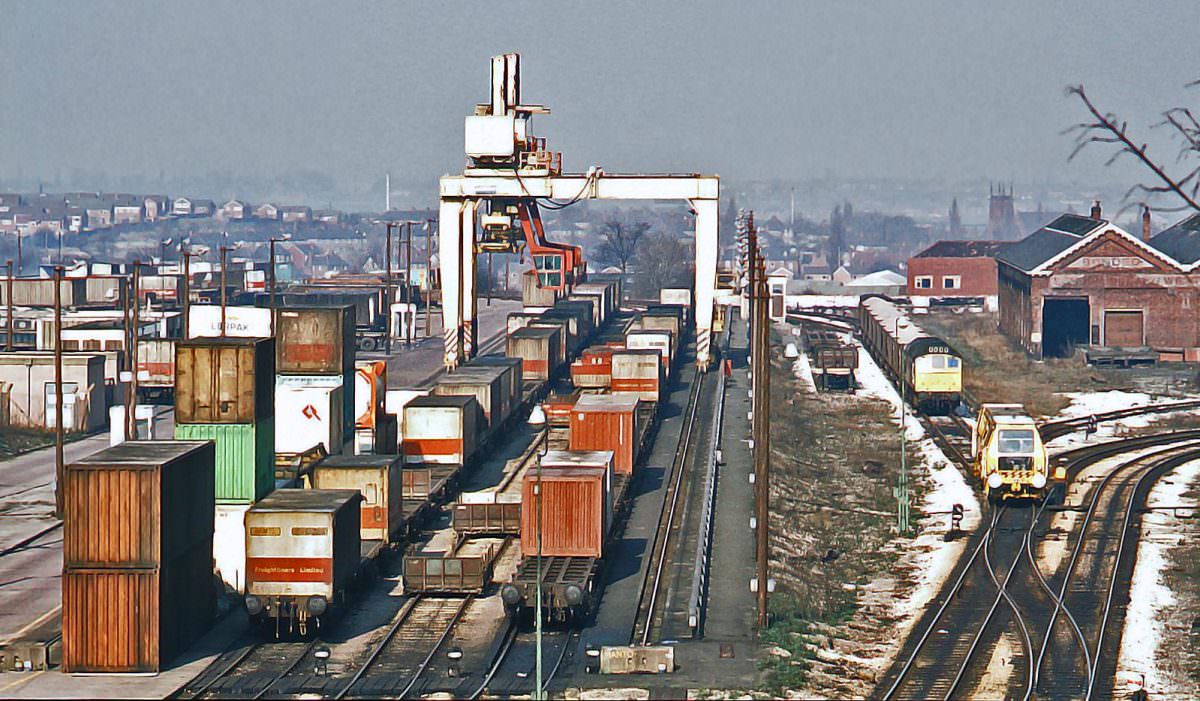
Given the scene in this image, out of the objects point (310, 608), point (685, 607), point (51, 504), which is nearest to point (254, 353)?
point (310, 608)

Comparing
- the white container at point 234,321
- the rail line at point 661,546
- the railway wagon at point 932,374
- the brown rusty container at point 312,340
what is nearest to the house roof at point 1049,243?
the railway wagon at point 932,374

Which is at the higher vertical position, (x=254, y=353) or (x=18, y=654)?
(x=254, y=353)

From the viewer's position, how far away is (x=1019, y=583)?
40.8 m

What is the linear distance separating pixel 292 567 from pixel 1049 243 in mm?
80910

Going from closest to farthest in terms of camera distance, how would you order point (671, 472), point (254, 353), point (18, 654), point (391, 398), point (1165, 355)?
point (18, 654) < point (254, 353) < point (671, 472) < point (391, 398) < point (1165, 355)

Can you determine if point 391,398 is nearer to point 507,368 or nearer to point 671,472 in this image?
point 507,368

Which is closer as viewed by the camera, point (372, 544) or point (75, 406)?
point (372, 544)

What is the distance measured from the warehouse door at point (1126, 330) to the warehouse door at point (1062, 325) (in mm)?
2398

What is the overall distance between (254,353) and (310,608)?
8.26 metres

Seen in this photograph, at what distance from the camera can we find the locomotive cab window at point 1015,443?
5016 centimetres

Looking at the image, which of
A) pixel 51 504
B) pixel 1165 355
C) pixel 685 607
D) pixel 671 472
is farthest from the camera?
pixel 1165 355

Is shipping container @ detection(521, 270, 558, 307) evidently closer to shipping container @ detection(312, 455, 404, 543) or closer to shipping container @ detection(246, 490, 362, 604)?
shipping container @ detection(312, 455, 404, 543)

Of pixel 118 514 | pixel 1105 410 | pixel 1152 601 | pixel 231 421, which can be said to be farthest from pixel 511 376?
pixel 118 514

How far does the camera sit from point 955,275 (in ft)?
499
